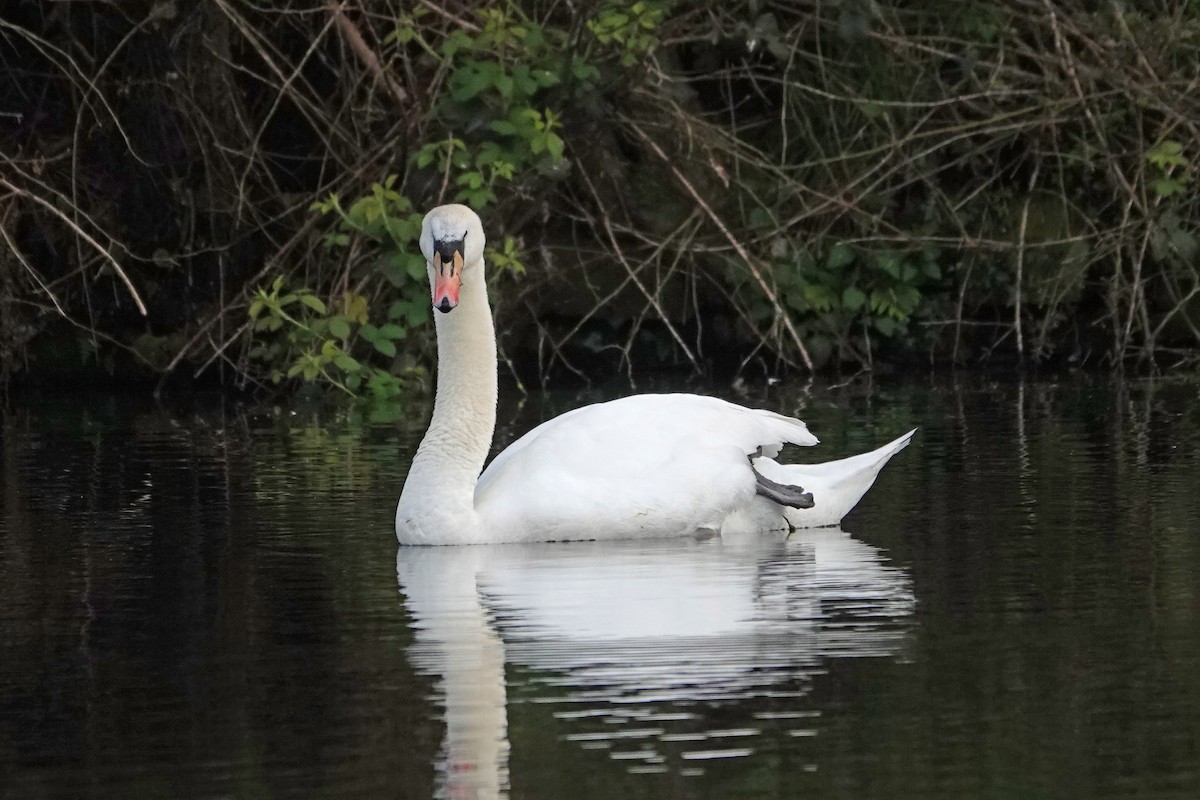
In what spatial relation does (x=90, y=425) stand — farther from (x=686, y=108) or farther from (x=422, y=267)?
(x=686, y=108)

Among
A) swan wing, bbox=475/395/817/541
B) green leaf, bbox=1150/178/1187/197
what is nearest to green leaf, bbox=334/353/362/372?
green leaf, bbox=1150/178/1187/197

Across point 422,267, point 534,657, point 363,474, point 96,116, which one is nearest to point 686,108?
point 422,267

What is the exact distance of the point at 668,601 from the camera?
6.18 meters

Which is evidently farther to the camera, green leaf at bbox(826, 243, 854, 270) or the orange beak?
green leaf at bbox(826, 243, 854, 270)

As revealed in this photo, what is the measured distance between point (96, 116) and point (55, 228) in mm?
1186

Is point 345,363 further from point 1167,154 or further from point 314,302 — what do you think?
point 1167,154

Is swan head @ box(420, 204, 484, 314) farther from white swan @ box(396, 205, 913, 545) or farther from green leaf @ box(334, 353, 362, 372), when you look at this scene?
green leaf @ box(334, 353, 362, 372)

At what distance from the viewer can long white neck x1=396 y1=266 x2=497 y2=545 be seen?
7574mm

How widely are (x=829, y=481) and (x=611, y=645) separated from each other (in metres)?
2.58

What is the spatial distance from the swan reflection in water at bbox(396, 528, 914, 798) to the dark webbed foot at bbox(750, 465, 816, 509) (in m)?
0.13

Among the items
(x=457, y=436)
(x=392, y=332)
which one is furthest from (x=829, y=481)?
(x=392, y=332)

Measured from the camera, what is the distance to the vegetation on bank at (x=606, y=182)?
13.4 metres

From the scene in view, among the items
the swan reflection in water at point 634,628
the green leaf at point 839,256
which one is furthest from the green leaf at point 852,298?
the swan reflection in water at point 634,628

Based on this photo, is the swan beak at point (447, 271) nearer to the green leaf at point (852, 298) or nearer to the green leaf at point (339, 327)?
the green leaf at point (339, 327)
